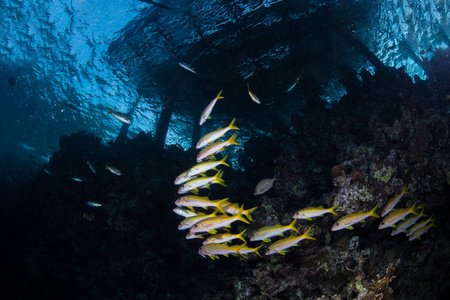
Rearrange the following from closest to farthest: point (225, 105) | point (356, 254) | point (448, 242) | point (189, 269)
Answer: point (356, 254) < point (448, 242) < point (189, 269) < point (225, 105)

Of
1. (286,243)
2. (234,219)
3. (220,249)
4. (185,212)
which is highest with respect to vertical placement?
(185,212)

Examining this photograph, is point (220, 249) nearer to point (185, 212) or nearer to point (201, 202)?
point (201, 202)

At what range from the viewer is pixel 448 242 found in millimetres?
5023

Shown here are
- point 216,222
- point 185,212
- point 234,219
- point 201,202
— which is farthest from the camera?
point 185,212

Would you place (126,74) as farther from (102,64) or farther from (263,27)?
(263,27)

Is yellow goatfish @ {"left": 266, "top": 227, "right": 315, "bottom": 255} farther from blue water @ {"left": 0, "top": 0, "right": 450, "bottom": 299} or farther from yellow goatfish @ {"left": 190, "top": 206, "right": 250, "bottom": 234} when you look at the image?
blue water @ {"left": 0, "top": 0, "right": 450, "bottom": 299}

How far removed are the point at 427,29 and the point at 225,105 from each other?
43.1ft

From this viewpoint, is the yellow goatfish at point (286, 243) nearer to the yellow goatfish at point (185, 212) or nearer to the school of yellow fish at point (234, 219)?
the school of yellow fish at point (234, 219)

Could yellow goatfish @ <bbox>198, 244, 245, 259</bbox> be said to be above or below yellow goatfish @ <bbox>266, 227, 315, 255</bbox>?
above

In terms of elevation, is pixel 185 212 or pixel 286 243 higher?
pixel 185 212

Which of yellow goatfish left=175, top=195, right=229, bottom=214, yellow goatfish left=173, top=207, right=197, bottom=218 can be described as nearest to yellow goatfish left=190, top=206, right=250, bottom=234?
yellow goatfish left=175, top=195, right=229, bottom=214

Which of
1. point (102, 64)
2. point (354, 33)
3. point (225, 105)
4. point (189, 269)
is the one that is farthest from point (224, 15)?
point (189, 269)

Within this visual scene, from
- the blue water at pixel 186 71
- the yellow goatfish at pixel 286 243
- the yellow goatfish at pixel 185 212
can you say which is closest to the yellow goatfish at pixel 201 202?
the yellow goatfish at pixel 185 212

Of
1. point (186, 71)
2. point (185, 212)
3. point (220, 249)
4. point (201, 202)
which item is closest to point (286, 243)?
point (220, 249)
